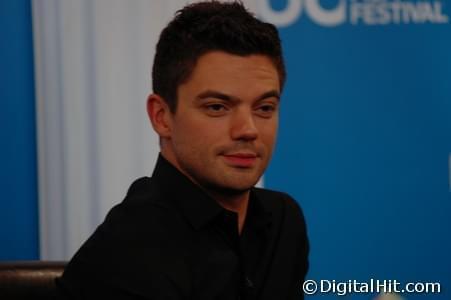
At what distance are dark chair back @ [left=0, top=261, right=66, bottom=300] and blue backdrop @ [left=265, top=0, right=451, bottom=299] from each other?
1.22 m

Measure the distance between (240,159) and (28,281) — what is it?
55cm

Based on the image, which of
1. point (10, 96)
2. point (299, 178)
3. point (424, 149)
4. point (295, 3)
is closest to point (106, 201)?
point (10, 96)

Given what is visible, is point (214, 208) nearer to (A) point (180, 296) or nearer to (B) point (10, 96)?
(A) point (180, 296)

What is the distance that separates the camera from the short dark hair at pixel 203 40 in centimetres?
97

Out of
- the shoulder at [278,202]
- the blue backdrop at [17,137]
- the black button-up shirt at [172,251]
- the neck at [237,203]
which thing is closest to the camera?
the black button-up shirt at [172,251]

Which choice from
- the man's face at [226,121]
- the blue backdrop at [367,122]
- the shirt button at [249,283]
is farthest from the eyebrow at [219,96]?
the blue backdrop at [367,122]

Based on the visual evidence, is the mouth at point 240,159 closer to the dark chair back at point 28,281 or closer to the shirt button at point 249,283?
the shirt button at point 249,283

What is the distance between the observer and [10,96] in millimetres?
2389

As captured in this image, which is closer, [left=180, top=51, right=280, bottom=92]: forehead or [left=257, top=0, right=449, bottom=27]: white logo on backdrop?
[left=180, top=51, right=280, bottom=92]: forehead

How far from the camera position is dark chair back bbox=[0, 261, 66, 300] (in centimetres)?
128

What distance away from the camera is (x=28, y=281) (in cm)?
129

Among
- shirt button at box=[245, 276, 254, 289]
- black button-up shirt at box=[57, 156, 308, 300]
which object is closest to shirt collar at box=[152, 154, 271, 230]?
black button-up shirt at box=[57, 156, 308, 300]

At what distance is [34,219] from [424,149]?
4.40 feet

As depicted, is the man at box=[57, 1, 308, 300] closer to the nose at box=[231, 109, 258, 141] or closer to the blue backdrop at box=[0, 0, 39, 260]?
the nose at box=[231, 109, 258, 141]
